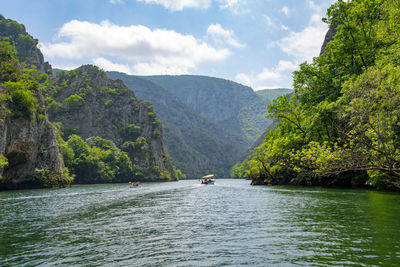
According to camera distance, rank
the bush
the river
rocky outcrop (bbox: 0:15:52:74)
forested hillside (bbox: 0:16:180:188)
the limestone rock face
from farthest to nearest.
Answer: rocky outcrop (bbox: 0:15:52:74) < the bush < forested hillside (bbox: 0:16:180:188) < the limestone rock face < the river

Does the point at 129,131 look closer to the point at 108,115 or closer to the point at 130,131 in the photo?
the point at 130,131

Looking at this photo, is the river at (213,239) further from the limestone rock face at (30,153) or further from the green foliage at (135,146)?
the green foliage at (135,146)

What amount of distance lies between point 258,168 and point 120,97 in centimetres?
11708

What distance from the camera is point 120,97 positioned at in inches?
6599

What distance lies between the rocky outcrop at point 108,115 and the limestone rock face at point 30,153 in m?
67.4

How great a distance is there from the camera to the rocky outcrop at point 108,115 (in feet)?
472

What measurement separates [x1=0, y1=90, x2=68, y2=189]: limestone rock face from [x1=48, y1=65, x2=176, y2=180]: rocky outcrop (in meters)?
67.4

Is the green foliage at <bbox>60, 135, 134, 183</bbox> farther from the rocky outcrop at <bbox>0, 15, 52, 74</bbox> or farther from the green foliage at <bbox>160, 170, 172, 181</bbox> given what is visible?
the rocky outcrop at <bbox>0, 15, 52, 74</bbox>

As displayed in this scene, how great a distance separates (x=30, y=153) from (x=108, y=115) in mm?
95019

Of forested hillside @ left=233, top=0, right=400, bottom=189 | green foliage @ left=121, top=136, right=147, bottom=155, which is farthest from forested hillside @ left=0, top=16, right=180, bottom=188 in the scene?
forested hillside @ left=233, top=0, right=400, bottom=189

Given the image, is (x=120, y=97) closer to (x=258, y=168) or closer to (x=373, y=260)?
(x=258, y=168)

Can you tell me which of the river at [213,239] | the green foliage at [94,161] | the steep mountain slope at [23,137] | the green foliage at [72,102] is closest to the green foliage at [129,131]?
the green foliage at [94,161]

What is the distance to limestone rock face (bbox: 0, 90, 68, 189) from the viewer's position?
58031mm

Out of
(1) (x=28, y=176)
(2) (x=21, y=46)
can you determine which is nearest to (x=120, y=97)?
(2) (x=21, y=46)
